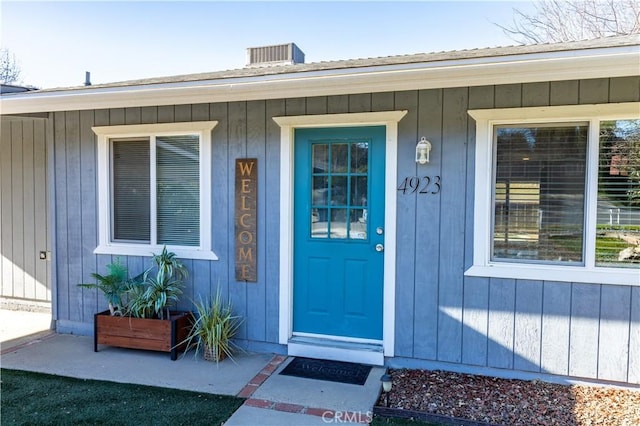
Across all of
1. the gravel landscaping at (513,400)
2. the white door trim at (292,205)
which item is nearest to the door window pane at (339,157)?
the white door trim at (292,205)

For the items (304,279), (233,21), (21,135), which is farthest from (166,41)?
(304,279)

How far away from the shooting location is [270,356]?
396 cm

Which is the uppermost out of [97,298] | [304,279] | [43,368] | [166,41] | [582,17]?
[582,17]

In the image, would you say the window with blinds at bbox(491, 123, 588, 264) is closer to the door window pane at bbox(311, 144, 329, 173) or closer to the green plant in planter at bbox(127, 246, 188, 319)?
the door window pane at bbox(311, 144, 329, 173)

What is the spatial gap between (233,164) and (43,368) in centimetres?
241

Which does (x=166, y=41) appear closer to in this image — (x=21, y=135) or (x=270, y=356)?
(x=21, y=135)

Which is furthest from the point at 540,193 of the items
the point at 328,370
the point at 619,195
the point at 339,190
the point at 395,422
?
the point at 328,370

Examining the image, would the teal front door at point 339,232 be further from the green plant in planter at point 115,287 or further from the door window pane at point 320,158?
the green plant in planter at point 115,287

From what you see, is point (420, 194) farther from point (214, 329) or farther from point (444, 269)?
point (214, 329)

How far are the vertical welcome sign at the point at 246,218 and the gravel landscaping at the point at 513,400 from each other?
1.64 m

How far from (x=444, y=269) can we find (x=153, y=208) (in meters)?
2.91

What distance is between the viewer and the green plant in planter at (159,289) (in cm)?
395

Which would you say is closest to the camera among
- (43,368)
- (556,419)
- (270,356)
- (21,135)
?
(556,419)

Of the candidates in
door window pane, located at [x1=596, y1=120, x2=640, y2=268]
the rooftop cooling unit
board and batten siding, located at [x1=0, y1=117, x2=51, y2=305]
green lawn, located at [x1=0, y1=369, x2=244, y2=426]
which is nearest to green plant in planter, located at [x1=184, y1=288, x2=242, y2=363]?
green lawn, located at [x1=0, y1=369, x2=244, y2=426]
